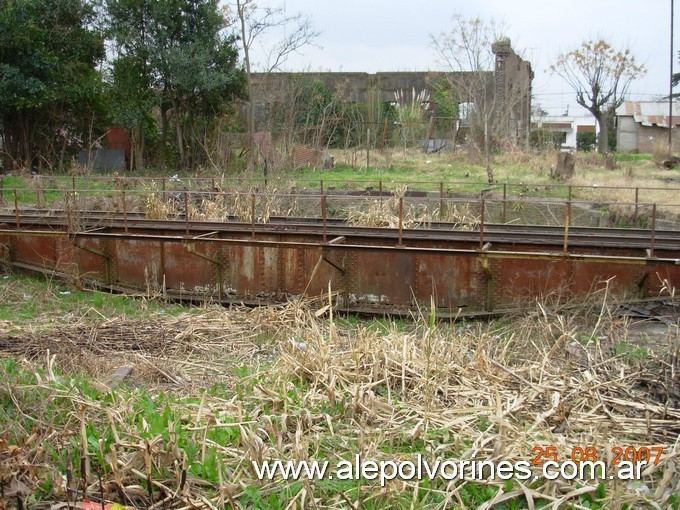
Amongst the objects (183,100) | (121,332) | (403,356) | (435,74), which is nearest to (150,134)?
(183,100)

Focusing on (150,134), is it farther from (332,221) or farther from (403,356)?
(403,356)

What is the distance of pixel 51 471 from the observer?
4.64 meters

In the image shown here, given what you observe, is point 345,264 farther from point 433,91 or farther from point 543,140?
point 433,91

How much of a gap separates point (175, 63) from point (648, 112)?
41.6 metres

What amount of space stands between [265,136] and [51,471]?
22.7m

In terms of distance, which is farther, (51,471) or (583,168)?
(583,168)

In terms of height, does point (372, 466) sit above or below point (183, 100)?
below

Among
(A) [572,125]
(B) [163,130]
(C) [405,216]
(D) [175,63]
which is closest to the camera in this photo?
(C) [405,216]

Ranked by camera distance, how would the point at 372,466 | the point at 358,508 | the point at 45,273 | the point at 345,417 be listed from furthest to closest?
the point at 45,273
the point at 345,417
the point at 372,466
the point at 358,508

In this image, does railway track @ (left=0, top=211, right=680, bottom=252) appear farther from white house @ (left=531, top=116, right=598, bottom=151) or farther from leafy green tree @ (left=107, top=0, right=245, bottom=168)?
white house @ (left=531, top=116, right=598, bottom=151)

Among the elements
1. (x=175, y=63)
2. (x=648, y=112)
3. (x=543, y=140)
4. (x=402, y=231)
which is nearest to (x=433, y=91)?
(x=543, y=140)

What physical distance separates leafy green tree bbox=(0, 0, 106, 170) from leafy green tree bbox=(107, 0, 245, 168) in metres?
1.32

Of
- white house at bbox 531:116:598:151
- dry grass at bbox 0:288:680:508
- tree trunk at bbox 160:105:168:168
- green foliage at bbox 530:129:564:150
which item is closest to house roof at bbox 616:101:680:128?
white house at bbox 531:116:598:151

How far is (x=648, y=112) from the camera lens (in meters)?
56.0
